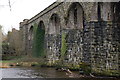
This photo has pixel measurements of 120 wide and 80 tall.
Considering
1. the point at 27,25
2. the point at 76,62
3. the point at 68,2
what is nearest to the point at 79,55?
the point at 76,62

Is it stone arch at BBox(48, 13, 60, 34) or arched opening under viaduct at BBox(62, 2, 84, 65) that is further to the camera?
stone arch at BBox(48, 13, 60, 34)

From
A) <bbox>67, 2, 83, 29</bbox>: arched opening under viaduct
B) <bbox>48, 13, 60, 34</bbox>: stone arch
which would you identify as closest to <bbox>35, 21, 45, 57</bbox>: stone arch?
<bbox>48, 13, 60, 34</bbox>: stone arch

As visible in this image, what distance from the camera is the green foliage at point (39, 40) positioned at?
4128 centimetres

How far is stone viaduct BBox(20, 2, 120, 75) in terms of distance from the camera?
2036cm

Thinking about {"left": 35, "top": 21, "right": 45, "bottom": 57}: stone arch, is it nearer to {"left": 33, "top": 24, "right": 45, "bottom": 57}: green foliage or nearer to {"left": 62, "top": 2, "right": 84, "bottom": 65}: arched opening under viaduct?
{"left": 33, "top": 24, "right": 45, "bottom": 57}: green foliage

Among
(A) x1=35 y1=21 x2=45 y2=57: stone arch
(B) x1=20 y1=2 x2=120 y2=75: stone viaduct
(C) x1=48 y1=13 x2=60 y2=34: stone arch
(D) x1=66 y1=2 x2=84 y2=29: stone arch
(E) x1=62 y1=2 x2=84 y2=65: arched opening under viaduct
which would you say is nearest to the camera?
(B) x1=20 y1=2 x2=120 y2=75: stone viaduct

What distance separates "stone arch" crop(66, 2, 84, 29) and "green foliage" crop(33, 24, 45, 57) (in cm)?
1415

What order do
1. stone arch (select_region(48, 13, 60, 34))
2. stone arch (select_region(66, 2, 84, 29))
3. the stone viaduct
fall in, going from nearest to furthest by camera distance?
the stone viaduct < stone arch (select_region(66, 2, 84, 29)) < stone arch (select_region(48, 13, 60, 34))

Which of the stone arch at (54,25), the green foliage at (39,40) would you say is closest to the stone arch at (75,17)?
the stone arch at (54,25)

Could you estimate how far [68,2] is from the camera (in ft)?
87.6

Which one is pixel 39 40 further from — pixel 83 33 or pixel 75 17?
pixel 83 33

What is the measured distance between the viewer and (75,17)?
27125 millimetres

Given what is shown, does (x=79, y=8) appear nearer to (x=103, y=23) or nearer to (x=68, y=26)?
(x=68, y=26)

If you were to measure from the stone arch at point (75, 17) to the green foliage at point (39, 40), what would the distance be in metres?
14.1
